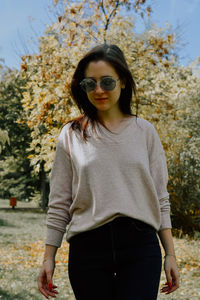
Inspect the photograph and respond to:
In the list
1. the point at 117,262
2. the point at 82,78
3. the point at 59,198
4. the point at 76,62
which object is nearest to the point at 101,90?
the point at 82,78

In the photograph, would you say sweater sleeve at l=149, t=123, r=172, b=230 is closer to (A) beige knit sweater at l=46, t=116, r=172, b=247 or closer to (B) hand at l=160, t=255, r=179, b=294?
(A) beige knit sweater at l=46, t=116, r=172, b=247

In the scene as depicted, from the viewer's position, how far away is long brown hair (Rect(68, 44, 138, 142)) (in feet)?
6.08

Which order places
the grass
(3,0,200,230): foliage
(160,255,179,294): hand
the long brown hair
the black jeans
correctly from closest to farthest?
1. the black jeans
2. (160,255,179,294): hand
3. the long brown hair
4. the grass
5. (3,0,200,230): foliage

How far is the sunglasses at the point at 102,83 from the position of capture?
5.95 ft

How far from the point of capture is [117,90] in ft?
6.17

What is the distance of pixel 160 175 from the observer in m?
1.85

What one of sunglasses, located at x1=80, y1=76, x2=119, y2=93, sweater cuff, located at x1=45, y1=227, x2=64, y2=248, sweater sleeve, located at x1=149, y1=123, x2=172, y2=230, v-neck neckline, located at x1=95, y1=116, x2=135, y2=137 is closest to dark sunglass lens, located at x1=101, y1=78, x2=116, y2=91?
sunglasses, located at x1=80, y1=76, x2=119, y2=93

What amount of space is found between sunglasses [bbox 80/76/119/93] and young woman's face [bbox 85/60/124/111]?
0.01 metres

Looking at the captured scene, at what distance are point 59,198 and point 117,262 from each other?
0.43 m

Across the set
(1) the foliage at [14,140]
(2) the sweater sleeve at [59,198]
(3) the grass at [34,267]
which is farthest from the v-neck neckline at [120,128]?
(1) the foliage at [14,140]

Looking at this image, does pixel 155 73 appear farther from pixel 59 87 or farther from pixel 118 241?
pixel 118 241

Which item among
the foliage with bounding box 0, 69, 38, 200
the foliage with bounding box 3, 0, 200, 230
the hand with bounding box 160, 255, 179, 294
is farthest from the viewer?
the foliage with bounding box 0, 69, 38, 200

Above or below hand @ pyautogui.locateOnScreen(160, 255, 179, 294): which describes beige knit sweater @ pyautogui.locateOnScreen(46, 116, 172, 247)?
above

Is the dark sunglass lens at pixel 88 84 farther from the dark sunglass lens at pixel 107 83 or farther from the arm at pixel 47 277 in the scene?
the arm at pixel 47 277
